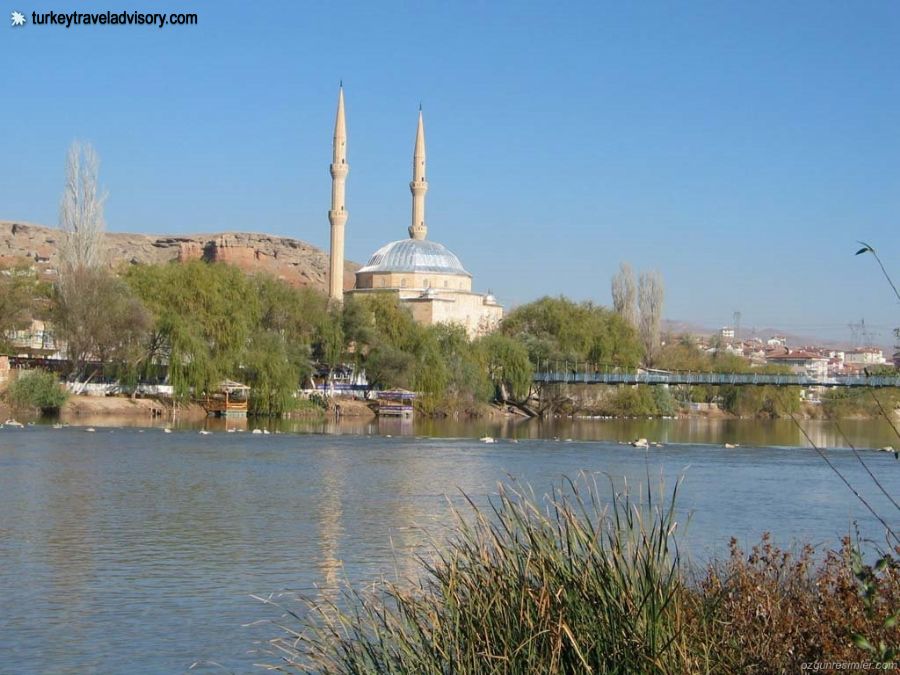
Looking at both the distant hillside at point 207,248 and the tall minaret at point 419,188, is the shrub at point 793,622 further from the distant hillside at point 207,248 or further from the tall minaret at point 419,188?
the distant hillside at point 207,248

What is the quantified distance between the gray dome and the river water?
42.3m

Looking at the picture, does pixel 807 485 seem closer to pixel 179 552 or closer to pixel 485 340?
pixel 179 552

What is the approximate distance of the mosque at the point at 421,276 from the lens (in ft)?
241

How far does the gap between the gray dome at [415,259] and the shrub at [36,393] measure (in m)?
38.7

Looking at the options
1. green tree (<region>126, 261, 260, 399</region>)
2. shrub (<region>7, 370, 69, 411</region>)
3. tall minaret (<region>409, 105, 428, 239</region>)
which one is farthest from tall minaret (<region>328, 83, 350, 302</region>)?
shrub (<region>7, 370, 69, 411</region>)

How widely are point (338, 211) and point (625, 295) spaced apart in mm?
20933

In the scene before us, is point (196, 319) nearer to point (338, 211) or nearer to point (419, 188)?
point (338, 211)

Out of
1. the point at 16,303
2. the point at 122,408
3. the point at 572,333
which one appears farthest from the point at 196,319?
the point at 572,333

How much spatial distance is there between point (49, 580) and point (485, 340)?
48.3m

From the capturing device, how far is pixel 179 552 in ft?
47.7

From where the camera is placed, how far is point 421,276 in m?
78.9

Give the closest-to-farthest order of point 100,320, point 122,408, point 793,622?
point 793,622
point 100,320
point 122,408

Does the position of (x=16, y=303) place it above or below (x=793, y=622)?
above

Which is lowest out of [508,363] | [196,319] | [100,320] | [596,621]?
[596,621]
